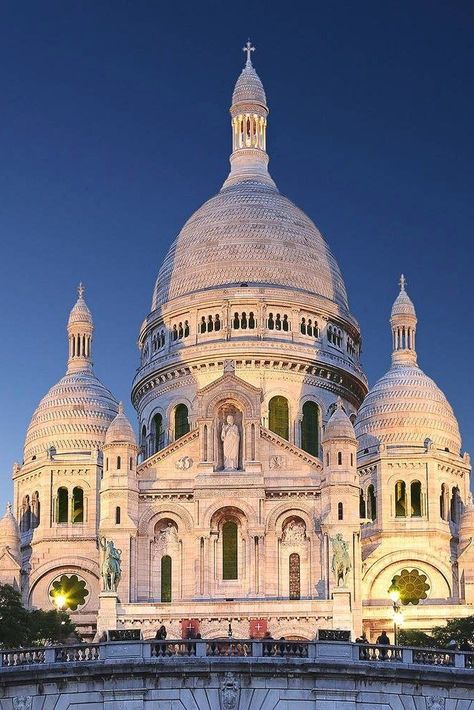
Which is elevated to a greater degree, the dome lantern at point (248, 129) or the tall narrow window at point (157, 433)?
the dome lantern at point (248, 129)

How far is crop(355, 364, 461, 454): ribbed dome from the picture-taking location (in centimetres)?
12119

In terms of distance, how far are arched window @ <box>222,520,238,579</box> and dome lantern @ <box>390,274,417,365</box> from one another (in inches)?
873

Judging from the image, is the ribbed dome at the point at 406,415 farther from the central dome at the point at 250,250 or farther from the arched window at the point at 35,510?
the arched window at the point at 35,510

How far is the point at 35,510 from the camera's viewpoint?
123 meters

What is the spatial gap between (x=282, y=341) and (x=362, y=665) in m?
63.8

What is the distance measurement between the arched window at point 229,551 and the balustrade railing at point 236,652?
1771 inches

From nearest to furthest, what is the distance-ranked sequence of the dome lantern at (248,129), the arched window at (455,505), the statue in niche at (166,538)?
the statue in niche at (166,538)
the arched window at (455,505)
the dome lantern at (248,129)

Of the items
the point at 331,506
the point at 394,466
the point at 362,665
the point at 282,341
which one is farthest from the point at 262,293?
the point at 362,665

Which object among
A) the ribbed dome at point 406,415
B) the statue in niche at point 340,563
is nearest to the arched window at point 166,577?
the statue in niche at point 340,563

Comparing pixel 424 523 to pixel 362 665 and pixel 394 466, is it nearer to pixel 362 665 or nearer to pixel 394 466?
pixel 394 466

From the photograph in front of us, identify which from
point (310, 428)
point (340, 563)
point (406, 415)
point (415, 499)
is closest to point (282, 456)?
point (340, 563)

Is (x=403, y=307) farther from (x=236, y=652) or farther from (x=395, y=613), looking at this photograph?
(x=236, y=652)

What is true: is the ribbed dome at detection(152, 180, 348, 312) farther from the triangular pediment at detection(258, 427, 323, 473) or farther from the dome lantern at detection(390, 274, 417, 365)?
the triangular pediment at detection(258, 427, 323, 473)

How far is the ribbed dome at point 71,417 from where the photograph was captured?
407 feet
